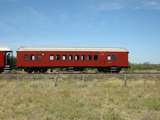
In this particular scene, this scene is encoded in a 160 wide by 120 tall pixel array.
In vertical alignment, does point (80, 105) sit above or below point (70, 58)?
below

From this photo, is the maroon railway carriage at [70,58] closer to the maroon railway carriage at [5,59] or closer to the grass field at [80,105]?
the maroon railway carriage at [5,59]

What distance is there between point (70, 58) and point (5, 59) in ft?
23.2

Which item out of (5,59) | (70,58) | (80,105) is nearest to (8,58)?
(5,59)

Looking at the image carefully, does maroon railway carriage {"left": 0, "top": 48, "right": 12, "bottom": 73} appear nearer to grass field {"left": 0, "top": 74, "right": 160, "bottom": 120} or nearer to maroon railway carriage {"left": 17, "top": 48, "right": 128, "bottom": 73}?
maroon railway carriage {"left": 17, "top": 48, "right": 128, "bottom": 73}

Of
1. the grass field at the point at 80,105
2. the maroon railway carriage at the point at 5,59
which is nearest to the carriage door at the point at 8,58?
the maroon railway carriage at the point at 5,59

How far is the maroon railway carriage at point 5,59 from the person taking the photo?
1524 inches

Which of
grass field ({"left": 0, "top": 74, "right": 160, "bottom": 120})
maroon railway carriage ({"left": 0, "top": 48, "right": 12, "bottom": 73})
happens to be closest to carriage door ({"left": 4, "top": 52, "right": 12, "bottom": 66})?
maroon railway carriage ({"left": 0, "top": 48, "right": 12, "bottom": 73})

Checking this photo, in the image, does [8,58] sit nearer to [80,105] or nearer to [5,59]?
[5,59]

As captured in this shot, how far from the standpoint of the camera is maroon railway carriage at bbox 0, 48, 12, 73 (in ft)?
127

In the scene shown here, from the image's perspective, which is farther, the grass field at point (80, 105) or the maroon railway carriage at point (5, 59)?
the maroon railway carriage at point (5, 59)

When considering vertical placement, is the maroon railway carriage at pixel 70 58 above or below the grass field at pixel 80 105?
above

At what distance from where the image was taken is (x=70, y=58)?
40438mm

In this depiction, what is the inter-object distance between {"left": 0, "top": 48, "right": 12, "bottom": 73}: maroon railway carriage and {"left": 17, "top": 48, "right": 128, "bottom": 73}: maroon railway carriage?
3.99ft

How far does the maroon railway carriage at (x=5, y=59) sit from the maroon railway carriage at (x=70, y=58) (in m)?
1.21
